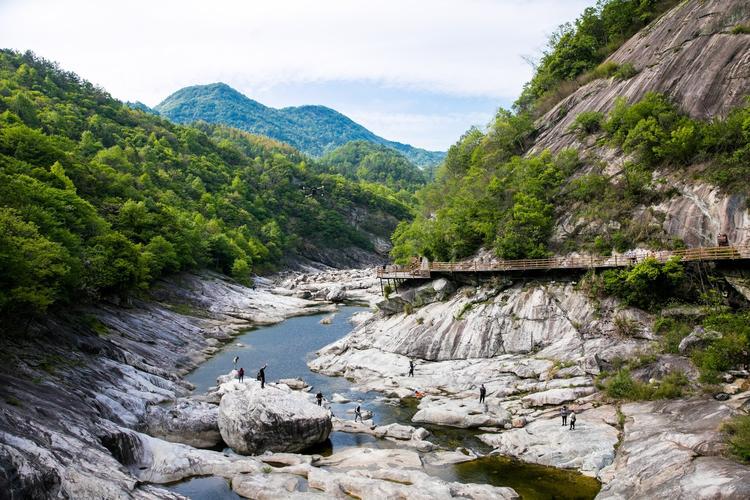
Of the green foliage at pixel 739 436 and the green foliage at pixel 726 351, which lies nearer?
the green foliage at pixel 739 436

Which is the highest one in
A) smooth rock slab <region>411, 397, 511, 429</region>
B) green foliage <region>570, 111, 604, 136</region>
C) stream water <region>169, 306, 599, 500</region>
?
green foliage <region>570, 111, 604, 136</region>

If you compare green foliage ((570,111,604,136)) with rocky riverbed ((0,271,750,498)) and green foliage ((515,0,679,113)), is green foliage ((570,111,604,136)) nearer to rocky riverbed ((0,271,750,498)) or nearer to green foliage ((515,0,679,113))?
green foliage ((515,0,679,113))

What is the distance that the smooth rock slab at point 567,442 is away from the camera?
27.2m

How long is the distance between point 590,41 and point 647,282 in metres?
47.9

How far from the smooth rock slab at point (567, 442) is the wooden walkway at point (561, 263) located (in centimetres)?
1463

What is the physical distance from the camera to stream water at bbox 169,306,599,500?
25.5m

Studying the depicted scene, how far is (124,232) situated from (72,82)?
5171 inches

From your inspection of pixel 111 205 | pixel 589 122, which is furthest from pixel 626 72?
pixel 111 205

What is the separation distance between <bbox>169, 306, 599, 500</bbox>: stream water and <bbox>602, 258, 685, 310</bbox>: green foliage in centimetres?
1853

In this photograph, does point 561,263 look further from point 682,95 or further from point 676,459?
point 676,459

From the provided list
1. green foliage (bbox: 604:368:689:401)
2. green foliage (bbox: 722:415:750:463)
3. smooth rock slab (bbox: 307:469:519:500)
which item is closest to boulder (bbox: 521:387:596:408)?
green foliage (bbox: 604:368:689:401)

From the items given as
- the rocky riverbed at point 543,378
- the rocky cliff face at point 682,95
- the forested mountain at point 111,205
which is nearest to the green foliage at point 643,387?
the rocky riverbed at point 543,378

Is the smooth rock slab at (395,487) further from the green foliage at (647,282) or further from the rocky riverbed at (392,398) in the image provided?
the green foliage at (647,282)

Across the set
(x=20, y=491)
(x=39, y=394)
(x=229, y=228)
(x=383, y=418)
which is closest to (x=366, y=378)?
(x=383, y=418)
